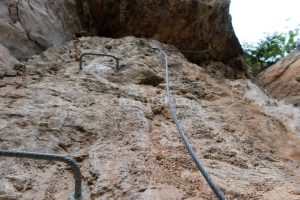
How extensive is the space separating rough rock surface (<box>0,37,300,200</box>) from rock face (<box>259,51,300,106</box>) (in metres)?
0.94

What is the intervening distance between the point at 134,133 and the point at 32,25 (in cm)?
223

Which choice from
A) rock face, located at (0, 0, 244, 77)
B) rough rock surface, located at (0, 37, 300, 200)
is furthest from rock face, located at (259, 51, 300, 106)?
rough rock surface, located at (0, 37, 300, 200)

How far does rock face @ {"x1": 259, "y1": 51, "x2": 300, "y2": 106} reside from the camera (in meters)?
4.87

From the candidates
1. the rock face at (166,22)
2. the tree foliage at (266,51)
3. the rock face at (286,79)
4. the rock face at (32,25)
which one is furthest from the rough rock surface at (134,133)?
the tree foliage at (266,51)

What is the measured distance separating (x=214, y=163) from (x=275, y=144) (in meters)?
0.93

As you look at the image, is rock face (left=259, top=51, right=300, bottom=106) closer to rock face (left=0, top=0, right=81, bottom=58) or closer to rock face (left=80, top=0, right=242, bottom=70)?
rock face (left=80, top=0, right=242, bottom=70)

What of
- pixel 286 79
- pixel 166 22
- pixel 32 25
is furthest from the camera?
pixel 166 22

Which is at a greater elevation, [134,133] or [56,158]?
[134,133]

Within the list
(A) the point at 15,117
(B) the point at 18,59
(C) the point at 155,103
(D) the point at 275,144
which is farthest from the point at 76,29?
(D) the point at 275,144

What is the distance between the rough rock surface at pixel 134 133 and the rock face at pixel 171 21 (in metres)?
1.22

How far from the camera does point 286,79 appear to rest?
5.29 m

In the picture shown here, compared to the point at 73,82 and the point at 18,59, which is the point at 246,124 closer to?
the point at 73,82

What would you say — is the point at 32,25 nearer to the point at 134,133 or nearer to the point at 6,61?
the point at 6,61

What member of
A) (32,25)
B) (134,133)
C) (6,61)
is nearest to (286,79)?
(134,133)
